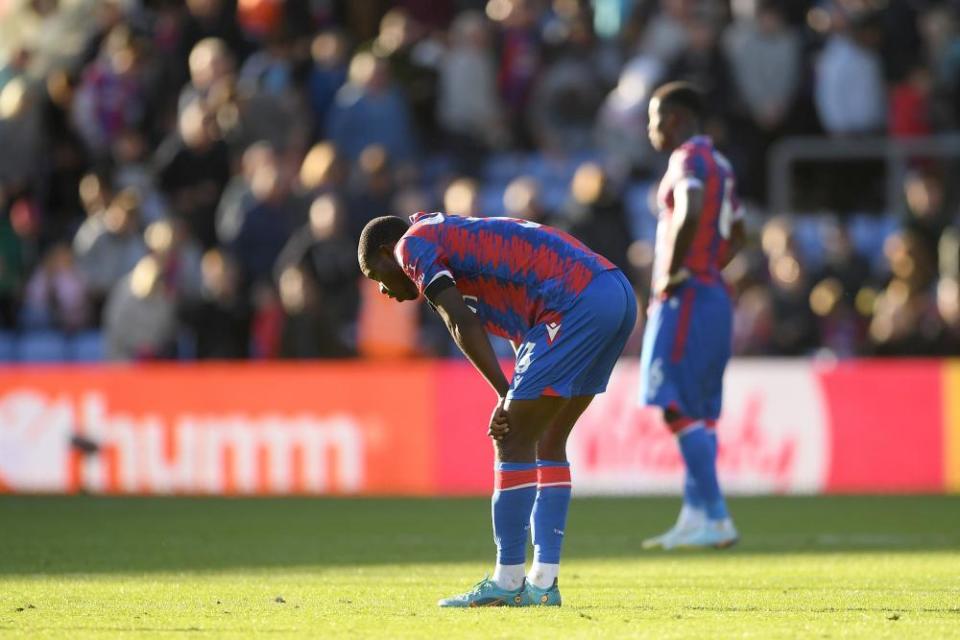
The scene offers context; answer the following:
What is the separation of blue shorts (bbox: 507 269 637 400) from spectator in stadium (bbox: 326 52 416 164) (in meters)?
11.1

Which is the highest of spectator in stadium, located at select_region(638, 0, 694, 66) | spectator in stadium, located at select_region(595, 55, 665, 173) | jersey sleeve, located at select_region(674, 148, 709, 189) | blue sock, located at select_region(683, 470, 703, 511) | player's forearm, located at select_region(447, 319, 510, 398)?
spectator in stadium, located at select_region(638, 0, 694, 66)

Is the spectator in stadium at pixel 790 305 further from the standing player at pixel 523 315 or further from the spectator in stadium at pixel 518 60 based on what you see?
the standing player at pixel 523 315

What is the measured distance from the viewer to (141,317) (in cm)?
1794

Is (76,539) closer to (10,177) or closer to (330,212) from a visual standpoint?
(330,212)

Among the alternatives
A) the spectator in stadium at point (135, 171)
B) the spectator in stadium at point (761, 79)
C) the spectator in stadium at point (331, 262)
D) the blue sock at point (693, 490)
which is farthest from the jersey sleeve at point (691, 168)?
the spectator in stadium at point (135, 171)

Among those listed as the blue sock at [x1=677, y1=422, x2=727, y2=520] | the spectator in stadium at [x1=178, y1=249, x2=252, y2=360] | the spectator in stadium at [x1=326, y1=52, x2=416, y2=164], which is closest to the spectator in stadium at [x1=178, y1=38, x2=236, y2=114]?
the spectator in stadium at [x1=326, y1=52, x2=416, y2=164]

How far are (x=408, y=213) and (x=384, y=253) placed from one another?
996 centimetres

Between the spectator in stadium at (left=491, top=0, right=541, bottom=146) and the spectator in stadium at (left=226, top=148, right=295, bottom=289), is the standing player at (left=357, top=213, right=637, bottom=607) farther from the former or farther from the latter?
the spectator in stadium at (left=491, top=0, right=541, bottom=146)

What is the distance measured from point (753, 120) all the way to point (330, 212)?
4773 millimetres

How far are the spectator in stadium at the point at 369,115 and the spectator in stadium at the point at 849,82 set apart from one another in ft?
13.9

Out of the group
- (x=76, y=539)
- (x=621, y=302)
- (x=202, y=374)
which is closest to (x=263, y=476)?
(x=202, y=374)

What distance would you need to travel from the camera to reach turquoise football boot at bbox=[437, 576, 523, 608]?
8.16 m

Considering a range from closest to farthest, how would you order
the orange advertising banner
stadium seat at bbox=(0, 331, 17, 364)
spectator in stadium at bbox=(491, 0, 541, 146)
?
the orange advertising banner, stadium seat at bbox=(0, 331, 17, 364), spectator in stadium at bbox=(491, 0, 541, 146)

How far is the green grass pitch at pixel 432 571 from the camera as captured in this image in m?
7.50
